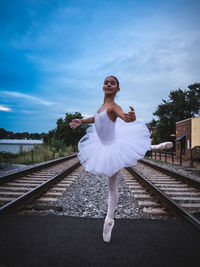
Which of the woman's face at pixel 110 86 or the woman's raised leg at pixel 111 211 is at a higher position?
the woman's face at pixel 110 86

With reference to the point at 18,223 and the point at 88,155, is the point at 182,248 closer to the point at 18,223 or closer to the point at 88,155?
the point at 88,155

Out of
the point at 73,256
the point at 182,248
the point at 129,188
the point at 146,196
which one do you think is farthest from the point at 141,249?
the point at 129,188

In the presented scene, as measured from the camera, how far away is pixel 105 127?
2162mm

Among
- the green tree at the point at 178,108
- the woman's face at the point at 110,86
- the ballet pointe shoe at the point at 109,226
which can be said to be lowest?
the ballet pointe shoe at the point at 109,226

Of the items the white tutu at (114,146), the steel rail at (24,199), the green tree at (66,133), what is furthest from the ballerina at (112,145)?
the green tree at (66,133)

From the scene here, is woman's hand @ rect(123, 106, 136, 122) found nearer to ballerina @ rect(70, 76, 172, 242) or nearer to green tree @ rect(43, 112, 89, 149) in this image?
ballerina @ rect(70, 76, 172, 242)

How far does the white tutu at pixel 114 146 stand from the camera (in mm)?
2100

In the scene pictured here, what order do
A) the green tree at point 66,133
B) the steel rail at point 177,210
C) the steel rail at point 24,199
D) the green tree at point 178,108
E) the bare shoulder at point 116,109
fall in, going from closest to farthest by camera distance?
the bare shoulder at point 116,109
the steel rail at point 177,210
the steel rail at point 24,199
the green tree at point 66,133
the green tree at point 178,108

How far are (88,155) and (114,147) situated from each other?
16.1 inches

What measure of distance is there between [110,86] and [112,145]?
2.29 feet

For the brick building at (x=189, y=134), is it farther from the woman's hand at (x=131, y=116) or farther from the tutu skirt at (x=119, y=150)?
the woman's hand at (x=131, y=116)

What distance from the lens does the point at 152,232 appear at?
2.62 m

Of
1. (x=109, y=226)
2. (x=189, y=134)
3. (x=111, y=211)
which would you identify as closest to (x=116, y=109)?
(x=111, y=211)

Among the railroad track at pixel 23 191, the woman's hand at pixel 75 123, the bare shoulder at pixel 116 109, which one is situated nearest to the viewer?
the bare shoulder at pixel 116 109
